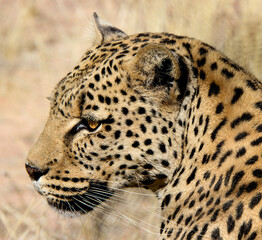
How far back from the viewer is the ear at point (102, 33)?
20.0 ft

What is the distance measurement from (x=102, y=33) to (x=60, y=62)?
978 cm

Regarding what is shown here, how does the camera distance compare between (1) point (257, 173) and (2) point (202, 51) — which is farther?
(2) point (202, 51)

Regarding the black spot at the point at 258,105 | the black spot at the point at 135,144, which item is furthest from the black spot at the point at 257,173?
the black spot at the point at 135,144

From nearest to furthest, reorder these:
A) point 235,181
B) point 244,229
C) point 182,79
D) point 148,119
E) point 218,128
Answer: point 244,229, point 235,181, point 218,128, point 182,79, point 148,119

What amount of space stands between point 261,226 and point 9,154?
8605mm

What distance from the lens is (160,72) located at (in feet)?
16.3

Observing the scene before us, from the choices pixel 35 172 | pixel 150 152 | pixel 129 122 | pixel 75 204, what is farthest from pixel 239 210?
pixel 35 172

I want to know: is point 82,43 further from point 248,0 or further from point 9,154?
point 248,0

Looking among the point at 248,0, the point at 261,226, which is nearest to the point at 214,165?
the point at 261,226

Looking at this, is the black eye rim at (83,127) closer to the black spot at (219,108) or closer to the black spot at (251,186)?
the black spot at (219,108)

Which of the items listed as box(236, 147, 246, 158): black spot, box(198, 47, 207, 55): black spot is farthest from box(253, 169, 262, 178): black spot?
box(198, 47, 207, 55): black spot

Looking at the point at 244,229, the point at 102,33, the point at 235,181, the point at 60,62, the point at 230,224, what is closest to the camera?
the point at 244,229

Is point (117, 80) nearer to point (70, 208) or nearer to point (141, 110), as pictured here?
point (141, 110)

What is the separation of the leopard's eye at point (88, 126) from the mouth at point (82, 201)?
48 centimetres
